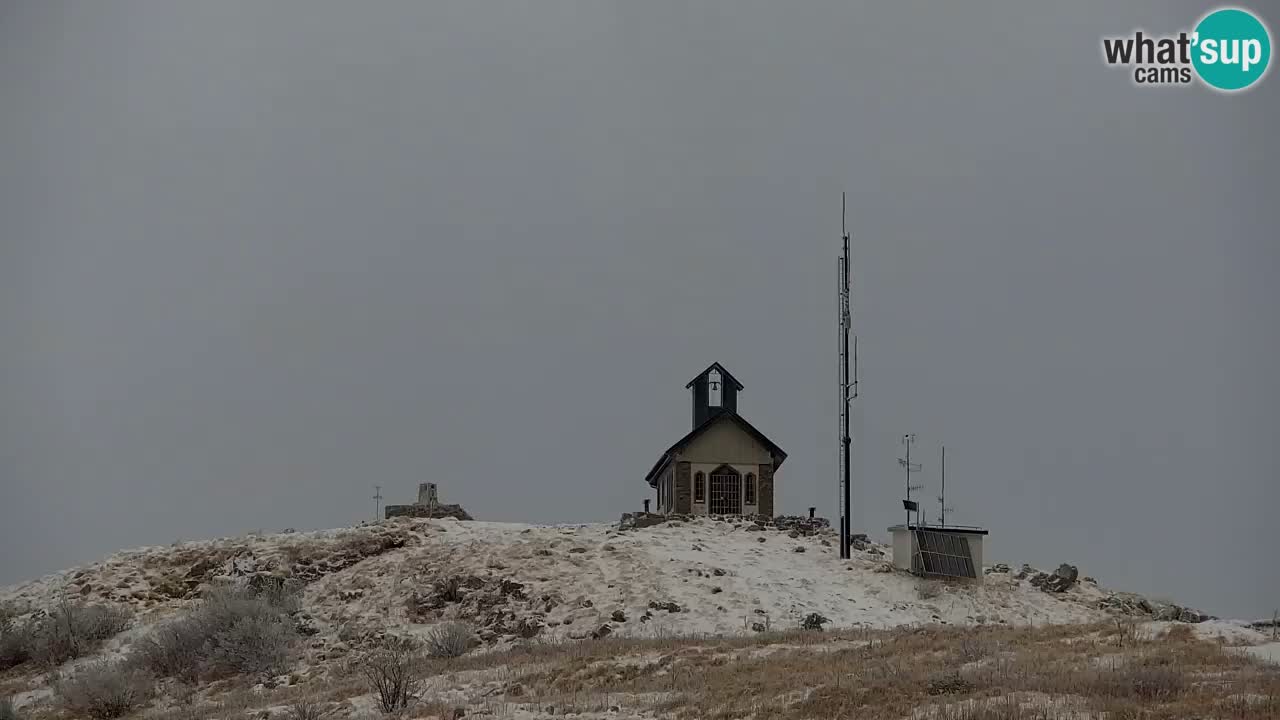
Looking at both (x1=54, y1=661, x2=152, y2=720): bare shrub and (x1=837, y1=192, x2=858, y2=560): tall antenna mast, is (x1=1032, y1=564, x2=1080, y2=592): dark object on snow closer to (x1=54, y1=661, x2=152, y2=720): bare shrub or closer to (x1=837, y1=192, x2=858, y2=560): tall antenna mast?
(x1=837, y1=192, x2=858, y2=560): tall antenna mast

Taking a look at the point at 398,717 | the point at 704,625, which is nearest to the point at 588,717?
the point at 398,717

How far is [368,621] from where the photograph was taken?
102ft

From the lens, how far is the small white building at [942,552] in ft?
113

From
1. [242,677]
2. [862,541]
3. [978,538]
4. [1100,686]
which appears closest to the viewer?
[1100,686]

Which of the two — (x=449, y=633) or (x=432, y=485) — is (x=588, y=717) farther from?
(x=432, y=485)

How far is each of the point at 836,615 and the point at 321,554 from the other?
55.2ft

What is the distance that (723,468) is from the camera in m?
45.2

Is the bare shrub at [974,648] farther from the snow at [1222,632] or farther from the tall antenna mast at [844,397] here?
the tall antenna mast at [844,397]

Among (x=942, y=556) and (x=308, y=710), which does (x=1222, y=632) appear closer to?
(x=942, y=556)

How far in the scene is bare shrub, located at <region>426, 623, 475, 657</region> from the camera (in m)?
27.1

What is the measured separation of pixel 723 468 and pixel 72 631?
2387 centimetres

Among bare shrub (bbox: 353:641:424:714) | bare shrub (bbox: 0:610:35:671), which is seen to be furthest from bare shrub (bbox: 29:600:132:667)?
bare shrub (bbox: 353:641:424:714)

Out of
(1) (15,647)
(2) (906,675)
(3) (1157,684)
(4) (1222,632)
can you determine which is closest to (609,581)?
(2) (906,675)

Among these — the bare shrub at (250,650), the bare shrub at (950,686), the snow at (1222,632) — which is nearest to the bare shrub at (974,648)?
the bare shrub at (950,686)
